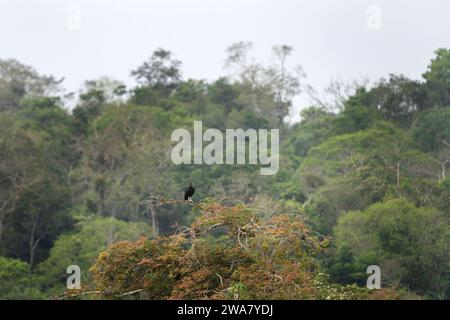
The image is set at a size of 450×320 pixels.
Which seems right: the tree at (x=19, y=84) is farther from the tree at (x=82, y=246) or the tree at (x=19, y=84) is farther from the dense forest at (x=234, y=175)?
the tree at (x=82, y=246)

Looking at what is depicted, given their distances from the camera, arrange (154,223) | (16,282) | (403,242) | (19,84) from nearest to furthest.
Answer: (403,242), (16,282), (154,223), (19,84)

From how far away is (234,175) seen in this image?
35.7 meters

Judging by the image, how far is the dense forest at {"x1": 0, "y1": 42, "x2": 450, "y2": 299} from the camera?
97.1 ft

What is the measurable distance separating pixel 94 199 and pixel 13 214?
3234 mm

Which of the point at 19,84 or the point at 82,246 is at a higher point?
the point at 19,84

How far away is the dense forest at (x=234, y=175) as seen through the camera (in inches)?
1166

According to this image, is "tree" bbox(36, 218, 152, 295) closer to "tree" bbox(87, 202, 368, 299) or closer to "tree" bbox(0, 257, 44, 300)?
"tree" bbox(0, 257, 44, 300)

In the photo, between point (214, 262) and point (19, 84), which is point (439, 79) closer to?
point (19, 84)

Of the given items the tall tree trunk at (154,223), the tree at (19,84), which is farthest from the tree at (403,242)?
the tree at (19,84)

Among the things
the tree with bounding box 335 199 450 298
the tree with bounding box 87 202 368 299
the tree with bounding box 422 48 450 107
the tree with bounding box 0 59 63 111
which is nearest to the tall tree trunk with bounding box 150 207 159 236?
the tree with bounding box 335 199 450 298

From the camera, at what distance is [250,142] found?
1558 inches

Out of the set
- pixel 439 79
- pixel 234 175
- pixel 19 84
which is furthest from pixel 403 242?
pixel 19 84
